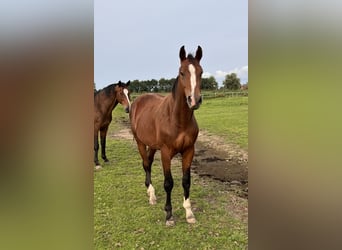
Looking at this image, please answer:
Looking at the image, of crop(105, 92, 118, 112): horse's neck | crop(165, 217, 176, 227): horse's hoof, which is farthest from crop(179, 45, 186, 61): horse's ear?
crop(165, 217, 176, 227): horse's hoof

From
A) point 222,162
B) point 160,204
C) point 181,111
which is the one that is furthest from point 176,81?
point 160,204

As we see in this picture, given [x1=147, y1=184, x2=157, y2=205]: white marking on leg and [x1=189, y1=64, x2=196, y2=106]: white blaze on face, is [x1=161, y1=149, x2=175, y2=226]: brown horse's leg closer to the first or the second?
[x1=147, y1=184, x2=157, y2=205]: white marking on leg

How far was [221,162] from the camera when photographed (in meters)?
1.70

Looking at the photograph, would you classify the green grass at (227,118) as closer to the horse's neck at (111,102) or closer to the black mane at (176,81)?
the black mane at (176,81)

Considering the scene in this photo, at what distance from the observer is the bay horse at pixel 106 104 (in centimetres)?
153

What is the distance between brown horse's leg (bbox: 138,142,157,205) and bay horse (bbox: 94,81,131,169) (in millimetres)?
280

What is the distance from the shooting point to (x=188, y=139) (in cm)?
167

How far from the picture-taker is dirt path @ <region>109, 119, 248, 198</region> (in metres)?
1.49

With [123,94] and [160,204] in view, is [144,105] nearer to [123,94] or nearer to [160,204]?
[123,94]

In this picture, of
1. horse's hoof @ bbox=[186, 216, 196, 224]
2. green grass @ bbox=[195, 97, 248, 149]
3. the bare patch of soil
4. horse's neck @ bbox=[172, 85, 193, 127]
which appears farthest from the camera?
horse's hoof @ bbox=[186, 216, 196, 224]
